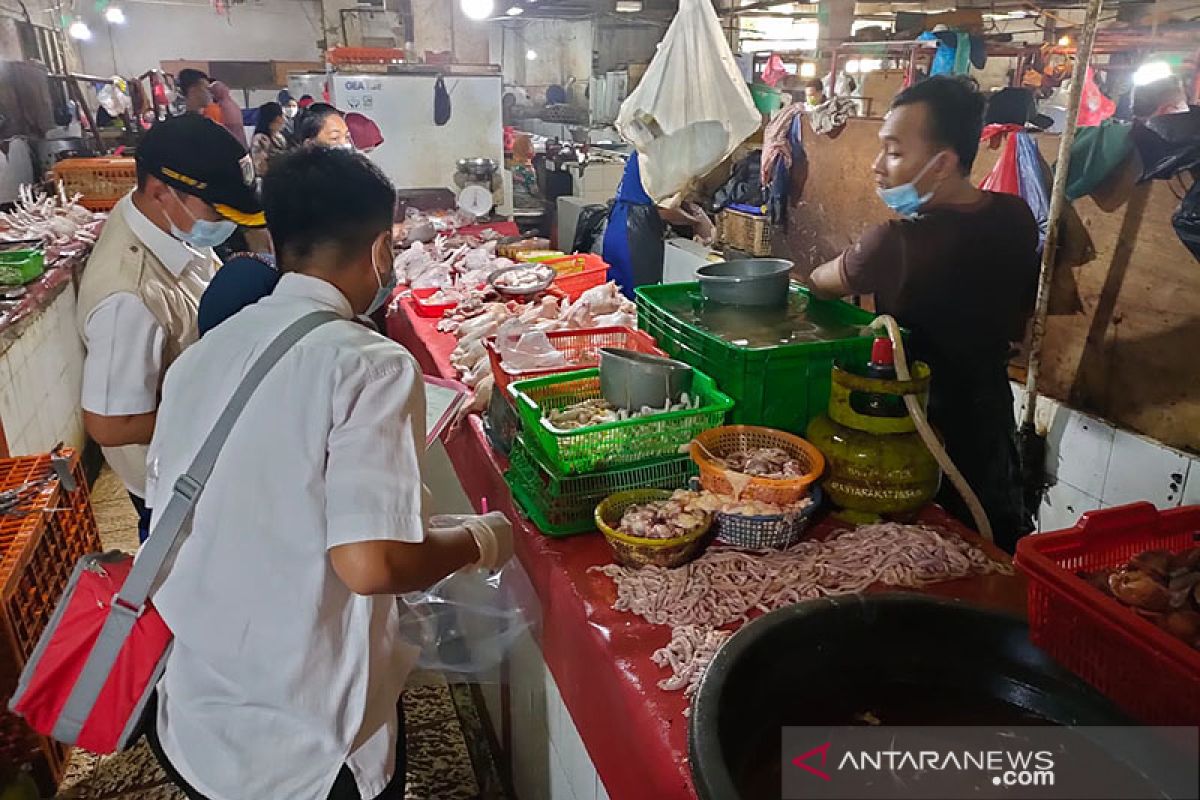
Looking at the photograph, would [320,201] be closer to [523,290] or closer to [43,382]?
[523,290]

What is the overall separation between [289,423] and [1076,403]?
3.37 meters

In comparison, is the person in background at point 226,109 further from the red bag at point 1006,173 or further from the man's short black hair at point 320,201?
the man's short black hair at point 320,201

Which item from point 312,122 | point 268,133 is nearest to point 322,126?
point 312,122

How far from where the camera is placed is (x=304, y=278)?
4.95 ft

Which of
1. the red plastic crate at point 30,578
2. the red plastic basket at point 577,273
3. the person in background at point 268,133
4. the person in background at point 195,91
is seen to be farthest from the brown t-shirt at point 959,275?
the person in background at point 195,91

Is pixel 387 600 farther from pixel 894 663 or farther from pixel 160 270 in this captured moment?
pixel 160 270

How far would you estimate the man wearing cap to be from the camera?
220 centimetres

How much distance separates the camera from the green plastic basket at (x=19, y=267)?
4.65 metres

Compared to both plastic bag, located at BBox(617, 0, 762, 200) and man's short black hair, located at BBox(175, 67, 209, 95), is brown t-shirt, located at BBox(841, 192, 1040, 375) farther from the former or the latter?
Result: man's short black hair, located at BBox(175, 67, 209, 95)

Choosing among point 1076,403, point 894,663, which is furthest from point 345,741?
point 1076,403

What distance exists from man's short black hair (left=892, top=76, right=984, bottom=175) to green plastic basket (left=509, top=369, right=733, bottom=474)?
130 cm

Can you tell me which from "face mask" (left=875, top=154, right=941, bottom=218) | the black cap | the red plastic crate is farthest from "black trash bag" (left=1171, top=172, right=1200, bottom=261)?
the red plastic crate

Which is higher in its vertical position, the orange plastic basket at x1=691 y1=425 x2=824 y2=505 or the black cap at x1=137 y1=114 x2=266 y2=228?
the black cap at x1=137 y1=114 x2=266 y2=228

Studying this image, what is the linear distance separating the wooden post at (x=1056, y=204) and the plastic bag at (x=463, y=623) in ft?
7.48
